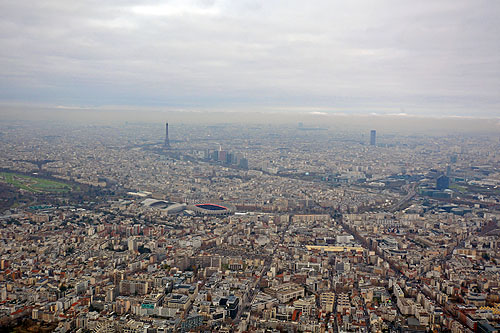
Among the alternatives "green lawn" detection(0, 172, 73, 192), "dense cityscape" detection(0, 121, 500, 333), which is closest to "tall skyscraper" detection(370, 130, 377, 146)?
"dense cityscape" detection(0, 121, 500, 333)

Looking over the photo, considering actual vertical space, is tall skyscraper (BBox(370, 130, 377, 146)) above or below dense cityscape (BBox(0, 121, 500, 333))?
above

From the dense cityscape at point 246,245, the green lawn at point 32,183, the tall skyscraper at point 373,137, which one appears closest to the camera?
the dense cityscape at point 246,245

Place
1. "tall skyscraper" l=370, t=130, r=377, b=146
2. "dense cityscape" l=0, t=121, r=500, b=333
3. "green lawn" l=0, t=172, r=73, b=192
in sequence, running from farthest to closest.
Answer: "tall skyscraper" l=370, t=130, r=377, b=146 < "green lawn" l=0, t=172, r=73, b=192 < "dense cityscape" l=0, t=121, r=500, b=333

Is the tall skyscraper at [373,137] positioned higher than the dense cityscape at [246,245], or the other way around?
the tall skyscraper at [373,137]

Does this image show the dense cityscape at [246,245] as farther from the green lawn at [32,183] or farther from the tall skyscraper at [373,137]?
the tall skyscraper at [373,137]

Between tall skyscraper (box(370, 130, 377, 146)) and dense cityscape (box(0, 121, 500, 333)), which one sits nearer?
dense cityscape (box(0, 121, 500, 333))

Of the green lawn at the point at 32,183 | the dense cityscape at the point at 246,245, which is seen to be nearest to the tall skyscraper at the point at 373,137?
the dense cityscape at the point at 246,245

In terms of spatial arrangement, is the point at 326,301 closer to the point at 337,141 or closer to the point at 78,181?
the point at 78,181

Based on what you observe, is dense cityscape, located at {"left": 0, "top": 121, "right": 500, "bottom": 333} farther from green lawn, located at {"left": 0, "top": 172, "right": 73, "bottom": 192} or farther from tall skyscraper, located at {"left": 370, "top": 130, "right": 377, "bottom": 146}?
tall skyscraper, located at {"left": 370, "top": 130, "right": 377, "bottom": 146}
